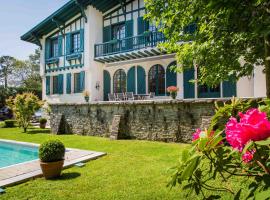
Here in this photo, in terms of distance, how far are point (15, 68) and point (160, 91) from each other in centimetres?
4030

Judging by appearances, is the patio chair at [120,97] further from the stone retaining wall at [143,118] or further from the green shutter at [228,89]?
the green shutter at [228,89]

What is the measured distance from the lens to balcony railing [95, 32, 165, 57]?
1530 centimetres

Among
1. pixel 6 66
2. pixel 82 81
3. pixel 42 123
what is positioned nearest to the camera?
pixel 82 81

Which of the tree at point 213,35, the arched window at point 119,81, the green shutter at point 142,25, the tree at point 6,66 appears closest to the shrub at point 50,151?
the tree at point 213,35

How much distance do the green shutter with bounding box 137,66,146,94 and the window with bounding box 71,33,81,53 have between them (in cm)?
549

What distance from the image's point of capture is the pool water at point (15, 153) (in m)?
9.84

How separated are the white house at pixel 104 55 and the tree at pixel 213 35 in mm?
9338

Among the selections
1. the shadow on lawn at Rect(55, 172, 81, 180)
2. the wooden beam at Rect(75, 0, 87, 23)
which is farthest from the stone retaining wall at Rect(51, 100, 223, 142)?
the wooden beam at Rect(75, 0, 87, 23)

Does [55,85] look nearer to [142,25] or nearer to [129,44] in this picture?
[129,44]

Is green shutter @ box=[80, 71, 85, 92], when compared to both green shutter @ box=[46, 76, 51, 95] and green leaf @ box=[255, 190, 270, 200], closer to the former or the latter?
green shutter @ box=[46, 76, 51, 95]

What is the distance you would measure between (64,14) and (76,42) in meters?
2.28

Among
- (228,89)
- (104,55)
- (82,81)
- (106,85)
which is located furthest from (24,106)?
(228,89)

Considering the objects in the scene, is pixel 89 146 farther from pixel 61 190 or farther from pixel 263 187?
pixel 263 187

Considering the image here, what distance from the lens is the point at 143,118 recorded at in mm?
11938
